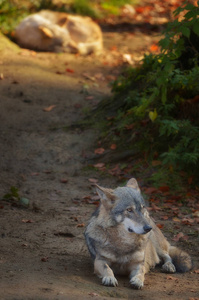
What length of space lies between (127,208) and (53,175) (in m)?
3.90

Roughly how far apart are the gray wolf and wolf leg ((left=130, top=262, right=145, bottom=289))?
9723 mm

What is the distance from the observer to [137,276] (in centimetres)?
552

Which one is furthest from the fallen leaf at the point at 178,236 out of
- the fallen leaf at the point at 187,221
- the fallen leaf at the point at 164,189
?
the fallen leaf at the point at 164,189

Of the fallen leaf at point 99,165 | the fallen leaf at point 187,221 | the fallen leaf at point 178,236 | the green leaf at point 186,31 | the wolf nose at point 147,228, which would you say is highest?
the green leaf at point 186,31

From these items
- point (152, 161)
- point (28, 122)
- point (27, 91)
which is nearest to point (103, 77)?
point (27, 91)

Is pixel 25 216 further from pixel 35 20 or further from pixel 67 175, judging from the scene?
pixel 35 20

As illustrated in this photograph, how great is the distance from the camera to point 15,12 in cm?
1483

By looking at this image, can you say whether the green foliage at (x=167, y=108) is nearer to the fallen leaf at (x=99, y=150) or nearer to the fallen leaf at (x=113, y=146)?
the fallen leaf at (x=113, y=146)

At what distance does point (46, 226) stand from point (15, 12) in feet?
30.0

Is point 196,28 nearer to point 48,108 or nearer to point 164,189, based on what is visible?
point 164,189

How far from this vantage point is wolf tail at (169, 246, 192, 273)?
6.20 meters

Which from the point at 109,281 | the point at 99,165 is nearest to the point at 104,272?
the point at 109,281

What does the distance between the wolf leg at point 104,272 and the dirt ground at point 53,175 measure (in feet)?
0.28

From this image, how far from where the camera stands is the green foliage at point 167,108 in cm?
835
